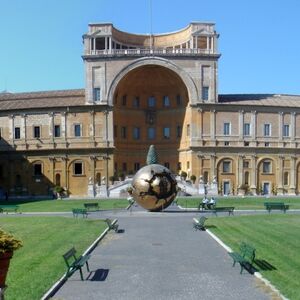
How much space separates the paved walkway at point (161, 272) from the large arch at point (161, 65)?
37.6m

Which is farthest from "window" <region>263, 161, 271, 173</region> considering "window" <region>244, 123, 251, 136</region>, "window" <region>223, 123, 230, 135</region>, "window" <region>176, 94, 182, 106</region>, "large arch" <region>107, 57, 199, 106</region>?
"window" <region>176, 94, 182, 106</region>

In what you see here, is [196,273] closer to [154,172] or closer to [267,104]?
[154,172]

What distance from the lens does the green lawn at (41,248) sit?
12217 mm

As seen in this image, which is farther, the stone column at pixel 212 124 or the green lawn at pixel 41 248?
the stone column at pixel 212 124

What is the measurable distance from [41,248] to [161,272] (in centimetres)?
601

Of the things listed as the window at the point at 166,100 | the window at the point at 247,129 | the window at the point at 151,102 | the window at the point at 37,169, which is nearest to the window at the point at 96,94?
the window at the point at 151,102

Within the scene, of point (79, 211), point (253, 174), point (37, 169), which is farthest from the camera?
point (37, 169)

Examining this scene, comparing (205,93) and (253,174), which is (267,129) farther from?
(205,93)

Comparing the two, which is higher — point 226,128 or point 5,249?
point 226,128

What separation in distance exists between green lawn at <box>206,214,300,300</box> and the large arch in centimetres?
3086

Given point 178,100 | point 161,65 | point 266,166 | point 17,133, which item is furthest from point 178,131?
point 17,133

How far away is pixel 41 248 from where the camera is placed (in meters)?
18.0

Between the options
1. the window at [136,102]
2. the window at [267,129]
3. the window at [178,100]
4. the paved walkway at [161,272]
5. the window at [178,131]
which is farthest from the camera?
the window at [136,102]

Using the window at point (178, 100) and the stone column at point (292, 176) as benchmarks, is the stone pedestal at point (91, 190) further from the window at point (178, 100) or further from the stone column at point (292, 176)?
the stone column at point (292, 176)
